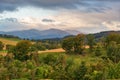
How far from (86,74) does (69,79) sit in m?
8.22

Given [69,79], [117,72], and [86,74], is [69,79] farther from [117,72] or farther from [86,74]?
[117,72]

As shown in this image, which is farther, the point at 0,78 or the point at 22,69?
the point at 22,69

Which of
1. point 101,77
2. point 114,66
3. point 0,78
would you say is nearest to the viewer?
point 101,77

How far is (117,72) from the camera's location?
169000 millimetres

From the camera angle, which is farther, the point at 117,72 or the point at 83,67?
the point at 117,72

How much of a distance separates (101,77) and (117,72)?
2221cm

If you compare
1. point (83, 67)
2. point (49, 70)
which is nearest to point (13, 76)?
point (49, 70)

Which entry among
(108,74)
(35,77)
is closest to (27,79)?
(35,77)

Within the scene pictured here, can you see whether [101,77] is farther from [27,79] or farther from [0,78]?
[0,78]

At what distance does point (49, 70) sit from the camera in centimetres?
17600

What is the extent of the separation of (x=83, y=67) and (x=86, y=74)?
3.88 m

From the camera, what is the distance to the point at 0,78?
159 meters

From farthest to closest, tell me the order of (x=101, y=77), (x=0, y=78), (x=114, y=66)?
(x=114, y=66)
(x=0, y=78)
(x=101, y=77)

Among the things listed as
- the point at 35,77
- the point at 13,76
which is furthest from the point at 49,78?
the point at 13,76
